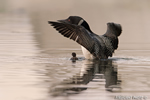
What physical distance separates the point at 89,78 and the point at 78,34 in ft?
12.7

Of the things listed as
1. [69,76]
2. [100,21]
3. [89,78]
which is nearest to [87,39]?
[69,76]

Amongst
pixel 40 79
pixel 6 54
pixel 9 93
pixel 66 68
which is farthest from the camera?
pixel 6 54

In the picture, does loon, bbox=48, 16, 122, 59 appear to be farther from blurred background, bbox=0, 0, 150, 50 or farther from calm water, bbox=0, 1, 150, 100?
blurred background, bbox=0, 0, 150, 50

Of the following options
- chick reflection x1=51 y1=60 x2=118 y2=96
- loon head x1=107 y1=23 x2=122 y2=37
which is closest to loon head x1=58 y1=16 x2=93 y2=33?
loon head x1=107 y1=23 x2=122 y2=37

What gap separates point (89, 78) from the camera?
11.3 metres

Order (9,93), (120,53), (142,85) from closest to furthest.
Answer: (9,93), (142,85), (120,53)

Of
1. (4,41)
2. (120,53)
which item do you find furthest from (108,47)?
(4,41)

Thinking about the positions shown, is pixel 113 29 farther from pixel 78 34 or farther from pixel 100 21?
pixel 100 21

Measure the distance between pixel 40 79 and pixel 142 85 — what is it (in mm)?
2087

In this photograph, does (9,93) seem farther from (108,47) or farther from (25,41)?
(25,41)

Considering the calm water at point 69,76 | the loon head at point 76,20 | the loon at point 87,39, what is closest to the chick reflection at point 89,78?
the calm water at point 69,76

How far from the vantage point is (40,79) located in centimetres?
1115

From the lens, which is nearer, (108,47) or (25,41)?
(108,47)

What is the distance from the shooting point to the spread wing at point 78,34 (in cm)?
1499
